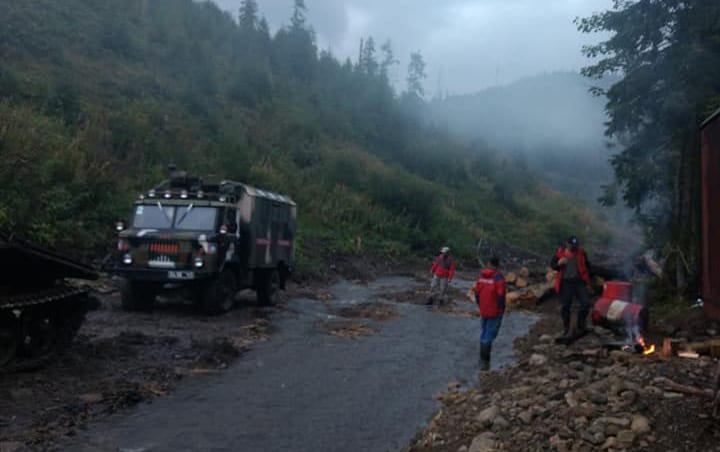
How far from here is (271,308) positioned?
1714 centimetres

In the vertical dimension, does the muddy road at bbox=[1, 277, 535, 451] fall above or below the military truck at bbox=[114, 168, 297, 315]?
below

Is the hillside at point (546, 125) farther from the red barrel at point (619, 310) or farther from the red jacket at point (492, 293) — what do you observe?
the red jacket at point (492, 293)

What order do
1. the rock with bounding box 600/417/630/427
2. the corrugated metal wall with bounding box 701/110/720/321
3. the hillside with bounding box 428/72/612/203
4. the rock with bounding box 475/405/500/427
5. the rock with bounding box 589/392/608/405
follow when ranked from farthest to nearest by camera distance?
the hillside with bounding box 428/72/612/203 → the corrugated metal wall with bounding box 701/110/720/321 → the rock with bounding box 475/405/500/427 → the rock with bounding box 589/392/608/405 → the rock with bounding box 600/417/630/427

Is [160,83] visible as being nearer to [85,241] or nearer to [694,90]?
[85,241]

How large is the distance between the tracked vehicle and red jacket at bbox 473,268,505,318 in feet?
18.9

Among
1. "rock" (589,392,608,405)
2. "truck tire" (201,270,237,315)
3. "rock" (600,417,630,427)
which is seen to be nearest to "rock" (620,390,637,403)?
"rock" (589,392,608,405)

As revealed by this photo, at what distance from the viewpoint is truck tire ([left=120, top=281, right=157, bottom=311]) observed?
48.0 feet

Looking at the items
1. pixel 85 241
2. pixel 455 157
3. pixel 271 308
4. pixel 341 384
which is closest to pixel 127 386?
pixel 341 384

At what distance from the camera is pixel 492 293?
10.9 m

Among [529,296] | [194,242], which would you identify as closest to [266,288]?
[194,242]

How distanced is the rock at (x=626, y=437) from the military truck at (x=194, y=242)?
32.7 ft

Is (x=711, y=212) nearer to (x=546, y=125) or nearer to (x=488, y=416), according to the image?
(x=488, y=416)

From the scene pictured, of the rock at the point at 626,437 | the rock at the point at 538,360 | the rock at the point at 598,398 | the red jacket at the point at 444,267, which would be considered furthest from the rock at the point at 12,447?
the red jacket at the point at 444,267

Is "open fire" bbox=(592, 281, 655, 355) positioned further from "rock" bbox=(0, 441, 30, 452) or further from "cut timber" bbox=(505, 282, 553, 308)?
"rock" bbox=(0, 441, 30, 452)
